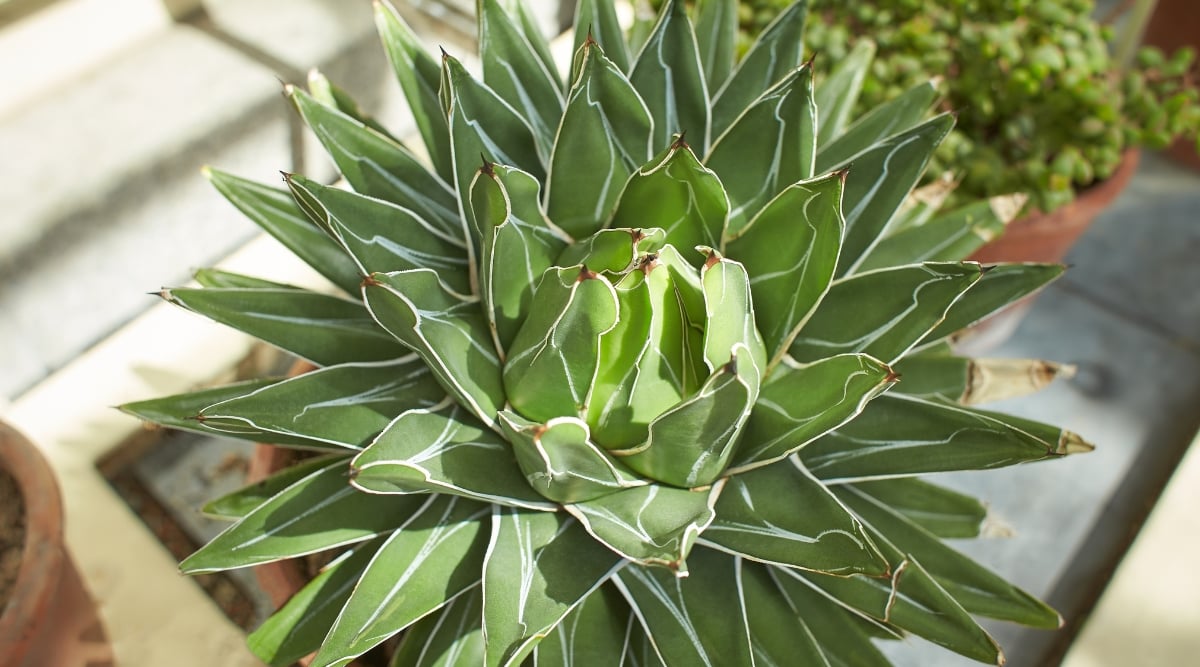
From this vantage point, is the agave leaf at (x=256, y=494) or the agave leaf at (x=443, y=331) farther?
Answer: the agave leaf at (x=256, y=494)

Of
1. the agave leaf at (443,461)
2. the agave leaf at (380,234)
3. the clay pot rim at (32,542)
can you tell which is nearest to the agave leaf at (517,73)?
the agave leaf at (380,234)

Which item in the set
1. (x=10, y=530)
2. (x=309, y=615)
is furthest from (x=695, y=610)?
(x=10, y=530)

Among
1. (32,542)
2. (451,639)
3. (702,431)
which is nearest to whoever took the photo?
(702,431)

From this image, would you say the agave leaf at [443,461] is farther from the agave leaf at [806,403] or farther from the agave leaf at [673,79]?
the agave leaf at [673,79]

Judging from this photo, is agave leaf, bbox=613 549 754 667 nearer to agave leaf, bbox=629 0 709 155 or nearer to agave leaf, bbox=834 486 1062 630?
agave leaf, bbox=834 486 1062 630

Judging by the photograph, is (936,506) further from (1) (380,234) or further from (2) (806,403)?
(1) (380,234)

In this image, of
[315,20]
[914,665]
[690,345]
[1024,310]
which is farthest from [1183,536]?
[315,20]
